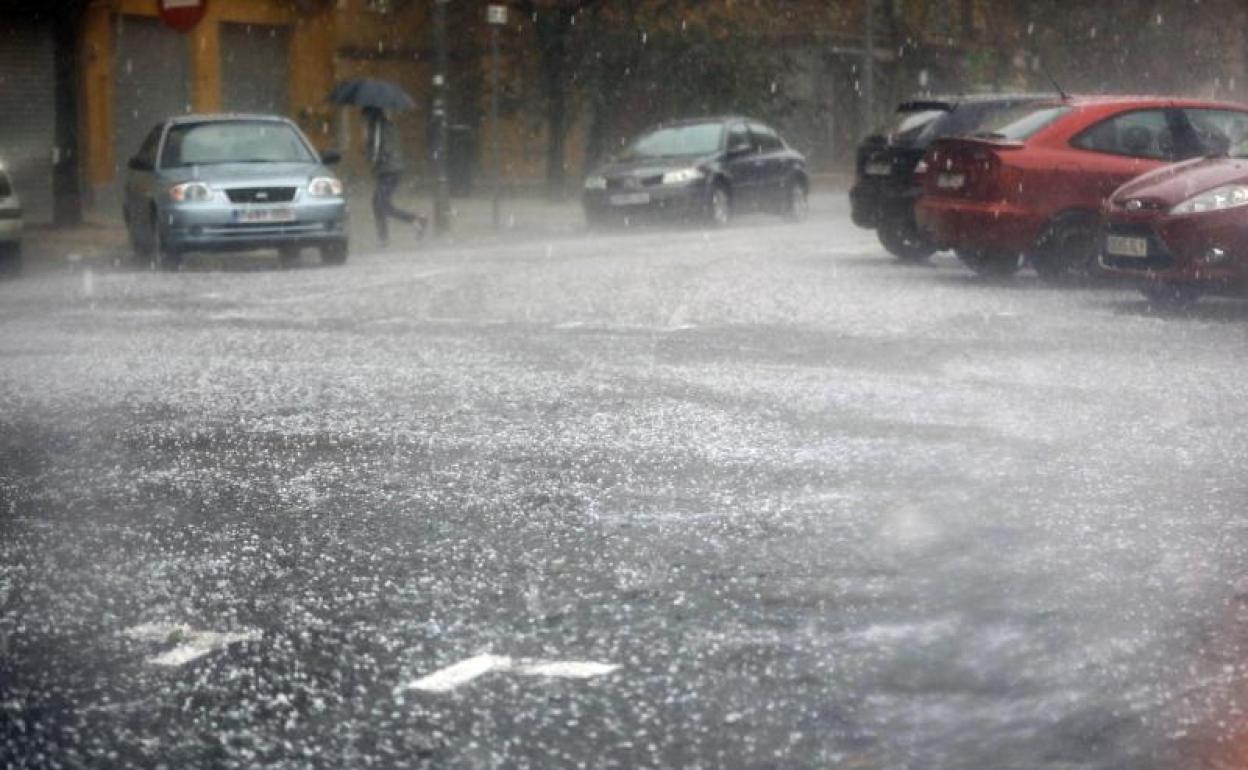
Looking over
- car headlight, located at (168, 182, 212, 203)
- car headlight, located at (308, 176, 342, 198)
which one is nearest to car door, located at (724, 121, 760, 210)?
car headlight, located at (308, 176, 342, 198)

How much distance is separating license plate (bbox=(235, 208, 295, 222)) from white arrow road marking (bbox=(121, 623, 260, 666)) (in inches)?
585

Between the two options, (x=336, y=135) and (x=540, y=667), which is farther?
(x=336, y=135)

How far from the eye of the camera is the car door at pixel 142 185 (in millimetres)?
20859

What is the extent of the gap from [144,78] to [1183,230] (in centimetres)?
2283

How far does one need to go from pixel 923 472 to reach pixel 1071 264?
9.35 meters

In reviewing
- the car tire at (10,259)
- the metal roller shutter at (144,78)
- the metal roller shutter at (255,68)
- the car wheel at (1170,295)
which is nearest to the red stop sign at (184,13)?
the car tire at (10,259)

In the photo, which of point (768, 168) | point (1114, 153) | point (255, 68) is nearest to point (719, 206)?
point (768, 168)

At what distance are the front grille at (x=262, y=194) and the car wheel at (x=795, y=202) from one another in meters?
10.8

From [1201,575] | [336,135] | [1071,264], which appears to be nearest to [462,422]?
[1201,575]

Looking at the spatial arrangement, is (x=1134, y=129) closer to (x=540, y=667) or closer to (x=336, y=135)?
(x=540, y=667)

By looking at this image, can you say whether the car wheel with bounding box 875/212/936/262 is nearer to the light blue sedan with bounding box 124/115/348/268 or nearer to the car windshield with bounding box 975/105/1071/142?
the car windshield with bounding box 975/105/1071/142

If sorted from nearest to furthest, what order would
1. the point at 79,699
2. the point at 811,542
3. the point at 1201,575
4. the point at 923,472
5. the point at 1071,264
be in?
the point at 79,699, the point at 1201,575, the point at 811,542, the point at 923,472, the point at 1071,264

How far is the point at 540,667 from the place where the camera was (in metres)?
5.00

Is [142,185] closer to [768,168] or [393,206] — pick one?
[393,206]
